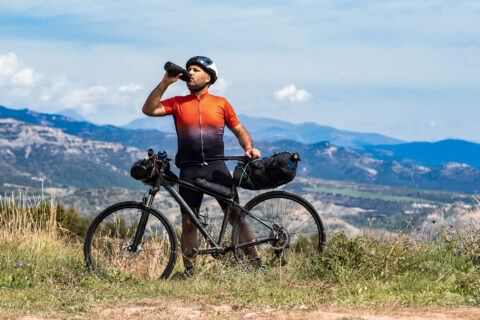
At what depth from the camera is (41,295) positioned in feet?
16.3

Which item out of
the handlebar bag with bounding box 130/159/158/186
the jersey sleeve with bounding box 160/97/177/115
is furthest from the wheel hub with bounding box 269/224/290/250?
the jersey sleeve with bounding box 160/97/177/115

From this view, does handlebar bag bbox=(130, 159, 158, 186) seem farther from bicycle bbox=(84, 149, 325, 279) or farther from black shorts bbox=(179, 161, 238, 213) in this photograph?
black shorts bbox=(179, 161, 238, 213)

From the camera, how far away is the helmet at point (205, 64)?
5895mm

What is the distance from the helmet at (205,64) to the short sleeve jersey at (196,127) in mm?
292

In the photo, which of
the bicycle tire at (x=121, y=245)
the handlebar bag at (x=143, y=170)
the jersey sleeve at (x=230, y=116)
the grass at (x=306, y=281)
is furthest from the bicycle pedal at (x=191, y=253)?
the jersey sleeve at (x=230, y=116)

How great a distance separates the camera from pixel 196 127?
19.0ft

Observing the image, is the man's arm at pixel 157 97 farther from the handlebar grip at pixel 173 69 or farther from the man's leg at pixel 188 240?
the man's leg at pixel 188 240

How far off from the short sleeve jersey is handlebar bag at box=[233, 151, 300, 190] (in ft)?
1.24

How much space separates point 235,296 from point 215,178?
1.47 metres

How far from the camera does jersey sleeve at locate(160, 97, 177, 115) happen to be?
580 cm

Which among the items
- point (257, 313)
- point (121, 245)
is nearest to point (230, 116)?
point (121, 245)

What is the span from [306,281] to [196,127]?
199 centimetres

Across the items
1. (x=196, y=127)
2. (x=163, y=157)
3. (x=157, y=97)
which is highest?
(x=157, y=97)

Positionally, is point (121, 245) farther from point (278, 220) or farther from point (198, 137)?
point (278, 220)
